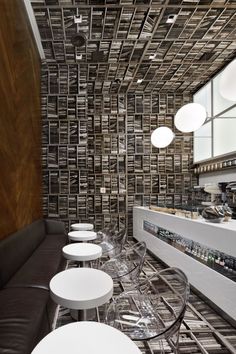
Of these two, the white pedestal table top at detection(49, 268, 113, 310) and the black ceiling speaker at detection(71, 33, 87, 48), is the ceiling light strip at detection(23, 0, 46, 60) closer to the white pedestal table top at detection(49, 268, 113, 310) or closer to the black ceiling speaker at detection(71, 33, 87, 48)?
the black ceiling speaker at detection(71, 33, 87, 48)

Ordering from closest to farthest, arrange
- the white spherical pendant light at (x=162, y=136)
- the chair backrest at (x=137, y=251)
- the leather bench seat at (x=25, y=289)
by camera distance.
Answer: the leather bench seat at (x=25, y=289), the chair backrest at (x=137, y=251), the white spherical pendant light at (x=162, y=136)

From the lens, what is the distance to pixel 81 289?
1.74m

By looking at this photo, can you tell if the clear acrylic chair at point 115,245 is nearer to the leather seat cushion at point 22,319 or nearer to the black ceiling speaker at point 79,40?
the leather seat cushion at point 22,319

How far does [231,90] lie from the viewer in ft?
8.01

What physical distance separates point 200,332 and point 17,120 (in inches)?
131

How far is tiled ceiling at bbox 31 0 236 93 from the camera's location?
366 centimetres

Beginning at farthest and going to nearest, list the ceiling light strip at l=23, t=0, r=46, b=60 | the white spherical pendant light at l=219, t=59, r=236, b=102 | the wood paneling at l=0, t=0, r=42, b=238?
the ceiling light strip at l=23, t=0, r=46, b=60 < the wood paneling at l=0, t=0, r=42, b=238 < the white spherical pendant light at l=219, t=59, r=236, b=102

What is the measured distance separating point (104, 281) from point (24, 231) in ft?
6.39

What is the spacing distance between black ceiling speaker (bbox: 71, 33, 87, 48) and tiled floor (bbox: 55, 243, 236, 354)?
13.3 ft

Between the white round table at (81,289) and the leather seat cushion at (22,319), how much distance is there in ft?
0.98

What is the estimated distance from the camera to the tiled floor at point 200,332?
2205 millimetres

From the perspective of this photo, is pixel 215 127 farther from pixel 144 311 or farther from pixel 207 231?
pixel 144 311

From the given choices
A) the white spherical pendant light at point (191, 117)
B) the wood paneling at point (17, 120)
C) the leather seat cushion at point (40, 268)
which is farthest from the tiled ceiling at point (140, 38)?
the leather seat cushion at point (40, 268)

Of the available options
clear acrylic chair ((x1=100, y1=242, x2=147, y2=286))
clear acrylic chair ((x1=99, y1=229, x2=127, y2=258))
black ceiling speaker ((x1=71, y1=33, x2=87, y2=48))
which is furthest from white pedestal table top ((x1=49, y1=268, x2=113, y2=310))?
black ceiling speaker ((x1=71, y1=33, x2=87, y2=48))
